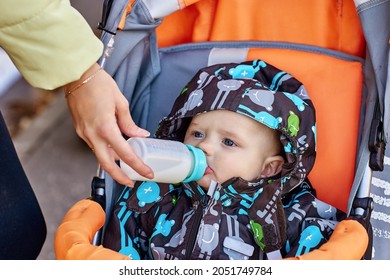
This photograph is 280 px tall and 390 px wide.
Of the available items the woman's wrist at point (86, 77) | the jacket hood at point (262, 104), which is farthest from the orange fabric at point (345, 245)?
the woman's wrist at point (86, 77)

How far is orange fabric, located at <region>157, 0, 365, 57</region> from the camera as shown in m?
1.67

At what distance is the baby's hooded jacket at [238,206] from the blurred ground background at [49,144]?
0.75 meters

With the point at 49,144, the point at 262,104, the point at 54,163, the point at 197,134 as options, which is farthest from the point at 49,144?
the point at 262,104

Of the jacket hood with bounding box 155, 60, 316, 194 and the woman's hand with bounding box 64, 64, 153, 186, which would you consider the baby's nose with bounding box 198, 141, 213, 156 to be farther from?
the woman's hand with bounding box 64, 64, 153, 186

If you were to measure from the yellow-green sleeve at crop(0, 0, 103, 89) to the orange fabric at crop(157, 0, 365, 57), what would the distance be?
67 centimetres

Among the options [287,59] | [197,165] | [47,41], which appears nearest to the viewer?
[47,41]

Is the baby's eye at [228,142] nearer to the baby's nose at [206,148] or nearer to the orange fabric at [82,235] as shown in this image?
the baby's nose at [206,148]

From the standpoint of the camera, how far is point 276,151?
5.30ft

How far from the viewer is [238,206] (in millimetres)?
1548

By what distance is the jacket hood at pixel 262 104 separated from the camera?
60.4 inches

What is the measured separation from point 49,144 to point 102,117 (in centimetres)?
148

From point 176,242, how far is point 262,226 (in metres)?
0.20

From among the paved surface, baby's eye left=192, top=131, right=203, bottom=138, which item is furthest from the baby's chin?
the paved surface

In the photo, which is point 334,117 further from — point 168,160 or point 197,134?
point 168,160
